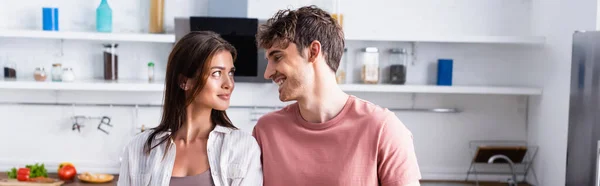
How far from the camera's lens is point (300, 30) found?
1.69 metres

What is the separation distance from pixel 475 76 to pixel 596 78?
1114 millimetres

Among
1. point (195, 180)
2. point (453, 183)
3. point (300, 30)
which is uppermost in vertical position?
point (300, 30)

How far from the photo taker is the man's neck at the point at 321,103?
1.75m

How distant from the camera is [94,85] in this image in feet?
11.7

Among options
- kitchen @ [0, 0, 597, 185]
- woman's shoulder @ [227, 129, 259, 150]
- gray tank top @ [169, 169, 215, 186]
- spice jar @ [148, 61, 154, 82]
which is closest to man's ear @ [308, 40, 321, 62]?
woman's shoulder @ [227, 129, 259, 150]

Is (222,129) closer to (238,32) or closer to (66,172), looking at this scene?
(238,32)

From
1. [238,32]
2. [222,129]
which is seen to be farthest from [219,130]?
[238,32]

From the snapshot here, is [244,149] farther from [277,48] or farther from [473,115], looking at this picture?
[473,115]

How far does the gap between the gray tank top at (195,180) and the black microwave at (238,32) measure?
1.91 meters

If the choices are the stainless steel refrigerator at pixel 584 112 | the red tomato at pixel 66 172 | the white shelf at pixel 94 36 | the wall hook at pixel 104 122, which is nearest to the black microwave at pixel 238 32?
the white shelf at pixel 94 36

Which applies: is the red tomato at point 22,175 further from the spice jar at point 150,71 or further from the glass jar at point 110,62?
the spice jar at point 150,71

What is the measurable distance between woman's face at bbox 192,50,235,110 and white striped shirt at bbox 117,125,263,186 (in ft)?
0.26

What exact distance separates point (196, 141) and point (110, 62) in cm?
216

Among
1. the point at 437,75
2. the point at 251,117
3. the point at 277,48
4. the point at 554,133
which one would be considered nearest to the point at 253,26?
the point at 251,117
